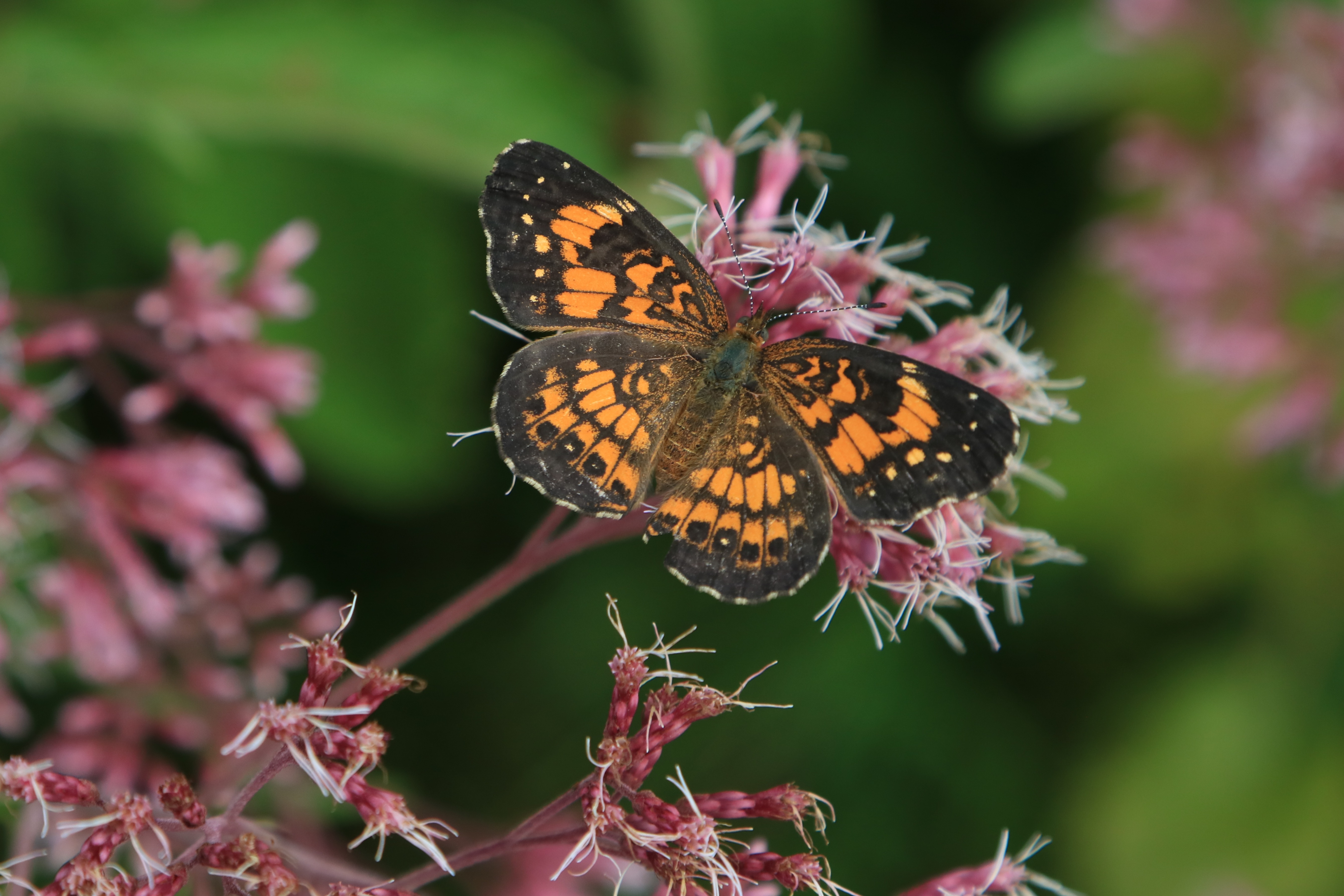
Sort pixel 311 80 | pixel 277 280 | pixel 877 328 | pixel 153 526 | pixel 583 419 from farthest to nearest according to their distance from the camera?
pixel 311 80 → pixel 277 280 → pixel 153 526 → pixel 877 328 → pixel 583 419

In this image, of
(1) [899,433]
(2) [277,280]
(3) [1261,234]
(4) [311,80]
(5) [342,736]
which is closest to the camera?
(5) [342,736]

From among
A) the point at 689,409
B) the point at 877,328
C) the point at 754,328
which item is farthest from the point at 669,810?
the point at 877,328

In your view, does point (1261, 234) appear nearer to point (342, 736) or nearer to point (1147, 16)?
point (1147, 16)

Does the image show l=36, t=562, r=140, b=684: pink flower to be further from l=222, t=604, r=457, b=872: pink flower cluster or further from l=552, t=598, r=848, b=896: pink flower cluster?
l=552, t=598, r=848, b=896: pink flower cluster

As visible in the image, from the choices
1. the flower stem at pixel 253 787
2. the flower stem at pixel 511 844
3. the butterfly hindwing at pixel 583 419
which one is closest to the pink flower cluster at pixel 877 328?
the butterfly hindwing at pixel 583 419

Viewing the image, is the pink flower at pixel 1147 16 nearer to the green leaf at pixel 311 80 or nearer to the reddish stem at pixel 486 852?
the green leaf at pixel 311 80

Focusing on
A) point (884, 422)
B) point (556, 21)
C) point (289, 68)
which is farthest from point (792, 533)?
point (556, 21)


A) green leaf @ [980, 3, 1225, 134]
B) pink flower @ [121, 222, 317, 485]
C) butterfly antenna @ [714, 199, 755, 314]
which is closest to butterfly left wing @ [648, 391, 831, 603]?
butterfly antenna @ [714, 199, 755, 314]

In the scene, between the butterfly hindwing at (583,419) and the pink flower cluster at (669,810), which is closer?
the pink flower cluster at (669,810)
